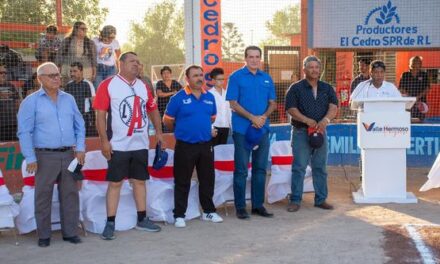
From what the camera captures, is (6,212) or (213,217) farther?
(213,217)

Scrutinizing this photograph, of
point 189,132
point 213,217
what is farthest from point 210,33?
point 213,217

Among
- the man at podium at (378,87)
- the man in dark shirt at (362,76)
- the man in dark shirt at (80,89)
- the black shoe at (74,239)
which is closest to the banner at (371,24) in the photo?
the man in dark shirt at (362,76)

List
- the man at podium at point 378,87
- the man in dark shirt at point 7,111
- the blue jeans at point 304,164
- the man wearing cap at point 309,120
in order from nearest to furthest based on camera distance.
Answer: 1. the man wearing cap at point 309,120
2. the blue jeans at point 304,164
3. the man at podium at point 378,87
4. the man in dark shirt at point 7,111

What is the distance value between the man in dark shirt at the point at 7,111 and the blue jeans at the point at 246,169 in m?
3.43

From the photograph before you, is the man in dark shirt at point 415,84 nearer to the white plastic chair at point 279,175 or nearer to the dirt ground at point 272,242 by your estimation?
the dirt ground at point 272,242

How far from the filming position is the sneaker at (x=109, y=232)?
5867mm

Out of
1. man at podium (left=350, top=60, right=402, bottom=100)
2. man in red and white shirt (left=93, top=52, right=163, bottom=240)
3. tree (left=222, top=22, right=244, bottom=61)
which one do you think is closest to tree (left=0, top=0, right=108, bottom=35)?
tree (left=222, top=22, right=244, bottom=61)

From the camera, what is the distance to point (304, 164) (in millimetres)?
7102

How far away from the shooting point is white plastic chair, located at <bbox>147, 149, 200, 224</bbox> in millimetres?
6469

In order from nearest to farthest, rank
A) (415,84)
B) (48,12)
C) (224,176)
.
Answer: (224,176)
(48,12)
(415,84)

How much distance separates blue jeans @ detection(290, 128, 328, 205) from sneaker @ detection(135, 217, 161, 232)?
1.87 metres

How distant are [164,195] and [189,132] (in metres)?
0.81

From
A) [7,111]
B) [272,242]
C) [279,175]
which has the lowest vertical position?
[272,242]

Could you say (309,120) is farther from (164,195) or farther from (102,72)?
(102,72)
